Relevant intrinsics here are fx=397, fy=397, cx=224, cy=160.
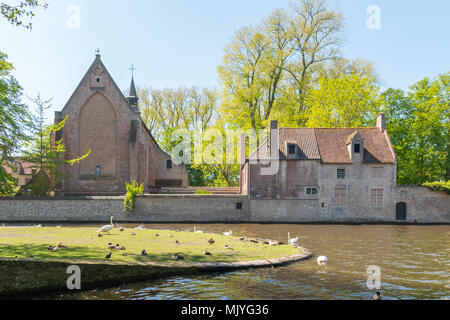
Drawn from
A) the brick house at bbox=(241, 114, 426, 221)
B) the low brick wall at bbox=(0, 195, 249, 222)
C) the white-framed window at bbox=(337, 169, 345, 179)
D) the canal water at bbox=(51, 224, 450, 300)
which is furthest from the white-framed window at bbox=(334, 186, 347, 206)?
the canal water at bbox=(51, 224, 450, 300)

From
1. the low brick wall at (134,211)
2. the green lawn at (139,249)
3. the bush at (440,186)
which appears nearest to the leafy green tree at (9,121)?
the low brick wall at (134,211)

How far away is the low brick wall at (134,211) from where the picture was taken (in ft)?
113

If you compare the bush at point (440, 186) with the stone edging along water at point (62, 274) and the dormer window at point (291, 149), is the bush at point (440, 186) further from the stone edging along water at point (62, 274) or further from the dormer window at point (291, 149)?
the stone edging along water at point (62, 274)

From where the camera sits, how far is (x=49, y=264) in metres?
10.6

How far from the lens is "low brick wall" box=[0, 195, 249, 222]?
34.6 metres

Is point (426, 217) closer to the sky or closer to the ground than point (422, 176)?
closer to the ground

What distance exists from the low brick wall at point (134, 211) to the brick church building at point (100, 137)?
6678 mm

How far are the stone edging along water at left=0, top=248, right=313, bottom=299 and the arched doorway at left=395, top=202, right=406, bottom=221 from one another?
31.3 m

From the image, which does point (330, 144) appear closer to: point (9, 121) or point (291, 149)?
point (291, 149)

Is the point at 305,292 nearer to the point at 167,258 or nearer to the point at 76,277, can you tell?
the point at 167,258

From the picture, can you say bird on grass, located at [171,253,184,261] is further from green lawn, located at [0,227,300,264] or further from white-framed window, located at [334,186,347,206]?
white-framed window, located at [334,186,347,206]

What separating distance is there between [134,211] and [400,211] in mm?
25217
